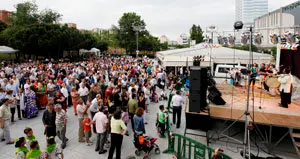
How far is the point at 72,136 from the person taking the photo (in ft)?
23.1

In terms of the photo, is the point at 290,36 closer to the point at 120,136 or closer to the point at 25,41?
the point at 120,136

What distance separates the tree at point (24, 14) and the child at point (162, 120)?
161 ft

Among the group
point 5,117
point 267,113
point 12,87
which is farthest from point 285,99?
point 12,87

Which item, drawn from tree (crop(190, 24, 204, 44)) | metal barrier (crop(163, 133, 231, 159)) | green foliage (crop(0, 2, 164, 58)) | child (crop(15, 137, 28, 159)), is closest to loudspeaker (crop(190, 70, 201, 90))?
metal barrier (crop(163, 133, 231, 159))

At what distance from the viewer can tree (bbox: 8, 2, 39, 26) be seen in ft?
145

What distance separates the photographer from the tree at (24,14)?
44.3 meters

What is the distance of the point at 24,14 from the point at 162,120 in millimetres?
49985

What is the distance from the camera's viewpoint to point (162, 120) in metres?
6.90

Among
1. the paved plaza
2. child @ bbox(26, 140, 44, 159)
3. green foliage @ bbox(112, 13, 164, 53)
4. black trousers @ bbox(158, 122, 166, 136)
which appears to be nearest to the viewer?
child @ bbox(26, 140, 44, 159)

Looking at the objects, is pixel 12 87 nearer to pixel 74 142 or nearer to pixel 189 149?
pixel 74 142

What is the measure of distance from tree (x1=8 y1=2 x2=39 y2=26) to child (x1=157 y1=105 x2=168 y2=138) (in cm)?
4904

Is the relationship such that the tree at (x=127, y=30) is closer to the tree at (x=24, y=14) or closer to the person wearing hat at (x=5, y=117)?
the tree at (x=24, y=14)

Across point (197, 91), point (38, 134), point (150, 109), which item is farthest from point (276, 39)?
point (38, 134)

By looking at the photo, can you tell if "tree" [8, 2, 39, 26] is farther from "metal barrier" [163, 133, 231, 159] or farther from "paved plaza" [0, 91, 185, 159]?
"metal barrier" [163, 133, 231, 159]
